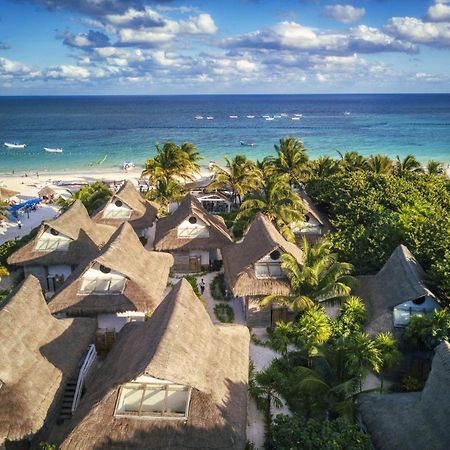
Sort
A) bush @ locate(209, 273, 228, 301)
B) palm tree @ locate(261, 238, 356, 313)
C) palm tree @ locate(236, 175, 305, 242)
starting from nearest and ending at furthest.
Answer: palm tree @ locate(261, 238, 356, 313) → bush @ locate(209, 273, 228, 301) → palm tree @ locate(236, 175, 305, 242)

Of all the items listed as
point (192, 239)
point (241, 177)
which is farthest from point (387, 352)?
point (241, 177)

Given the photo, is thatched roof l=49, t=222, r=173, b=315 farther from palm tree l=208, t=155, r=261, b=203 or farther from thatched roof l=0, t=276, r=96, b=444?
palm tree l=208, t=155, r=261, b=203

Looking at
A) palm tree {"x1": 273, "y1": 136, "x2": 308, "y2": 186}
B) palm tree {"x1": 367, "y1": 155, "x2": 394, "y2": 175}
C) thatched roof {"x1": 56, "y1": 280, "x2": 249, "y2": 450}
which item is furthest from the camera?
palm tree {"x1": 273, "y1": 136, "x2": 308, "y2": 186}

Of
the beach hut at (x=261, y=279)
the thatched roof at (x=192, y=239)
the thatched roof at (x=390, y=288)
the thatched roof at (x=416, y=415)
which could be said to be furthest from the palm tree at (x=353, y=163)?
the thatched roof at (x=416, y=415)

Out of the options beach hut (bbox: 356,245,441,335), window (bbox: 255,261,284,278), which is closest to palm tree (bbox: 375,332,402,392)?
beach hut (bbox: 356,245,441,335)

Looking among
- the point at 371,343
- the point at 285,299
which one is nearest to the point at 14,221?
the point at 285,299

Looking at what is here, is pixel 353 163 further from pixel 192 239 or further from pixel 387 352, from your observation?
pixel 387 352
